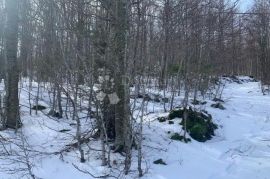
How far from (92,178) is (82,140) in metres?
1.61

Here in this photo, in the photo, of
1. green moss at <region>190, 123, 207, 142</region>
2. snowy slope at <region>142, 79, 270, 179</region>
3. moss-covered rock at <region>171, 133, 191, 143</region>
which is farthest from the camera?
green moss at <region>190, 123, 207, 142</region>

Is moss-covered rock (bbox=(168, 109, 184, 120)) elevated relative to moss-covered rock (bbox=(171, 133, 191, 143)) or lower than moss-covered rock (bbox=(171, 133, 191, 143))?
elevated

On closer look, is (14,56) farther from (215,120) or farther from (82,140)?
(215,120)

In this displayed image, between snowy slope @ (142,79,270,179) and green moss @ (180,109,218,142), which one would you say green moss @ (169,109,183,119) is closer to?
green moss @ (180,109,218,142)

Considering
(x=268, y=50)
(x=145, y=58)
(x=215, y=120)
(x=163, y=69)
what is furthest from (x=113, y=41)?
(x=268, y=50)

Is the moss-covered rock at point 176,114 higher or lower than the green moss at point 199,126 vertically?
higher

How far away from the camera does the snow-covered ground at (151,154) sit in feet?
25.1

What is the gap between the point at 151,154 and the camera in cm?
866

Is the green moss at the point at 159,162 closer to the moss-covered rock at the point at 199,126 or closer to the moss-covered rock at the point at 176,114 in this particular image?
the moss-covered rock at the point at 199,126

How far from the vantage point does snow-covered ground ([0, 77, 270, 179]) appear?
25.1 ft

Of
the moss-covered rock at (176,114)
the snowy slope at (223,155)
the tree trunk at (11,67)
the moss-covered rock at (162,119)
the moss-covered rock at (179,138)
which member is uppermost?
the tree trunk at (11,67)

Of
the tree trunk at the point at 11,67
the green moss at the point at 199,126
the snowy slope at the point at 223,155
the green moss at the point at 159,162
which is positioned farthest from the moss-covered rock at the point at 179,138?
the tree trunk at the point at 11,67

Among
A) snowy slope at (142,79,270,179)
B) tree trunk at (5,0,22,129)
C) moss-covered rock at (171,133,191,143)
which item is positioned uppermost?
tree trunk at (5,0,22,129)

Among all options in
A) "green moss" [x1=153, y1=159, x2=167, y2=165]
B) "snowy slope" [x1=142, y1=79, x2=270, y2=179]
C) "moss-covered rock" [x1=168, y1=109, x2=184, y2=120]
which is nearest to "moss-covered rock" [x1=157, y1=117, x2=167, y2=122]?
"moss-covered rock" [x1=168, y1=109, x2=184, y2=120]
